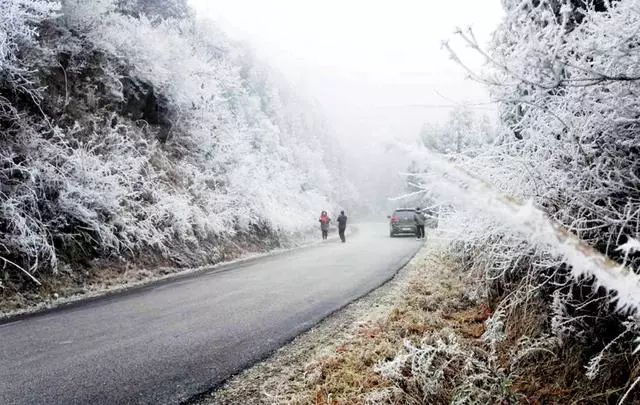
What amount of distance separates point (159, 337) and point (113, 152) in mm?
8510

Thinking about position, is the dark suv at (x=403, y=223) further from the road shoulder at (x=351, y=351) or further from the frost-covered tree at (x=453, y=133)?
the road shoulder at (x=351, y=351)

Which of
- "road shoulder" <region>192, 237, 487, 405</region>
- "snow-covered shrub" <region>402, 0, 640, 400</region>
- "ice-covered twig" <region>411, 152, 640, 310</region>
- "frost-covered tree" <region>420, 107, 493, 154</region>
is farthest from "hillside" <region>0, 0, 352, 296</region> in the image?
"frost-covered tree" <region>420, 107, 493, 154</region>

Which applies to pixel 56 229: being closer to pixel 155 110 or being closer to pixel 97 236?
pixel 97 236

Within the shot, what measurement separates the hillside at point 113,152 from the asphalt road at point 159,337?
2.37 m

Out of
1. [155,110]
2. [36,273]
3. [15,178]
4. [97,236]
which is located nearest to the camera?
[36,273]

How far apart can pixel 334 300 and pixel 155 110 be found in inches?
486

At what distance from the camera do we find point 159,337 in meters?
5.59

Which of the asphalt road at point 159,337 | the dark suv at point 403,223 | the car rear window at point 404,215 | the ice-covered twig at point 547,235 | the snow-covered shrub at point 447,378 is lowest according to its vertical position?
the dark suv at point 403,223

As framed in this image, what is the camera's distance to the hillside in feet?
31.3

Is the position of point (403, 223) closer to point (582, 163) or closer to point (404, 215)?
point (404, 215)

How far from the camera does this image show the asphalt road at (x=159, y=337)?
4.09 meters

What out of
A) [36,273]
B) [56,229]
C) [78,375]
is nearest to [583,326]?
[78,375]

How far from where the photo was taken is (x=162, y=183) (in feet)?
48.1

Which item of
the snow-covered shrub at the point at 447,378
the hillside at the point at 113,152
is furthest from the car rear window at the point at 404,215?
the snow-covered shrub at the point at 447,378
